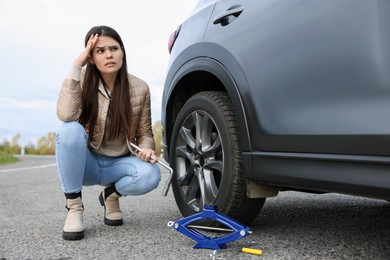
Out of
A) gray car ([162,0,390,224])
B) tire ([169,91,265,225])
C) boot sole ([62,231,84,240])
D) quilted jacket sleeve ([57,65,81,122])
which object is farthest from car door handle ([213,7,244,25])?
boot sole ([62,231,84,240])

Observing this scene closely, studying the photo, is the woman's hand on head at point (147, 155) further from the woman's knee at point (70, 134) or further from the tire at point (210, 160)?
the woman's knee at point (70, 134)

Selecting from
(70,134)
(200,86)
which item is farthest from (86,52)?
(200,86)

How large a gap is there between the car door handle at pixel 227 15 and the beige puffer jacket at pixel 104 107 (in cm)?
65

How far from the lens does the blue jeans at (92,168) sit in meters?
2.58

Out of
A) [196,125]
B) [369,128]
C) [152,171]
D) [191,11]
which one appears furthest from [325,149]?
[191,11]

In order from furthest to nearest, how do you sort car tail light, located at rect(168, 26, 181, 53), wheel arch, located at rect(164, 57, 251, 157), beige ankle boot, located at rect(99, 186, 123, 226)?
car tail light, located at rect(168, 26, 181, 53) < beige ankle boot, located at rect(99, 186, 123, 226) < wheel arch, located at rect(164, 57, 251, 157)

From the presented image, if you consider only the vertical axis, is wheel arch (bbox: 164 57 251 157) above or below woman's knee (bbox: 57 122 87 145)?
above

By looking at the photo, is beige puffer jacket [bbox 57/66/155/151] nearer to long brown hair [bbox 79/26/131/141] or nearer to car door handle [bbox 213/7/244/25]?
long brown hair [bbox 79/26/131/141]

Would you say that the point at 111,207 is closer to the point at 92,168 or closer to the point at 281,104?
the point at 92,168

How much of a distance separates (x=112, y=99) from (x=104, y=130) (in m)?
0.19

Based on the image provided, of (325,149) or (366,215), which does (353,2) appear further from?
(366,215)

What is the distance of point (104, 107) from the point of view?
109 inches

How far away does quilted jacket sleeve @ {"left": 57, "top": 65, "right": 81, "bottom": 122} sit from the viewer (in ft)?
8.39

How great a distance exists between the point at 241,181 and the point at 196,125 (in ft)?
1.56
